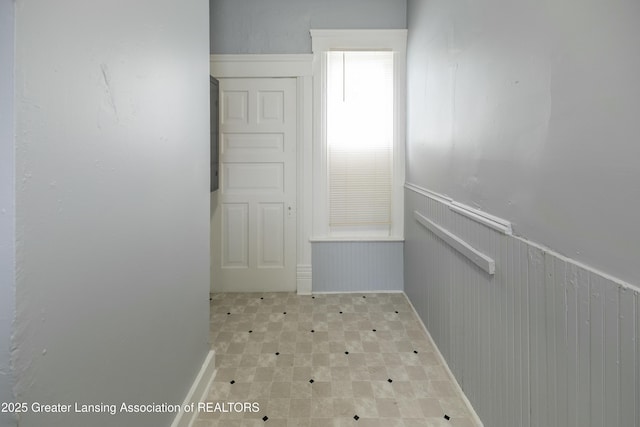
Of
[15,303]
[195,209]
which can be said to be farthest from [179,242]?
[15,303]

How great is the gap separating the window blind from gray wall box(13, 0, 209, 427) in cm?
185

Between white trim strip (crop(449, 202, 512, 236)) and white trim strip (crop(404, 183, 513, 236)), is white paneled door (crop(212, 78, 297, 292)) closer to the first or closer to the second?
white trim strip (crop(404, 183, 513, 236))

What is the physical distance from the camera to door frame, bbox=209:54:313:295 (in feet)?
10.9

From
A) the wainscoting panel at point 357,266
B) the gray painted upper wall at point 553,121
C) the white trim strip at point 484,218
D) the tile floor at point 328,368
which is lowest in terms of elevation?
the tile floor at point 328,368

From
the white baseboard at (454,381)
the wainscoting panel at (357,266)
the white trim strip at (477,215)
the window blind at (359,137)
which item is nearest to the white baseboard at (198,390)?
the white baseboard at (454,381)

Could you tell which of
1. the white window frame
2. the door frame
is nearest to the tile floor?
the door frame

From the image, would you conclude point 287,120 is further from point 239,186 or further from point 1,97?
point 1,97

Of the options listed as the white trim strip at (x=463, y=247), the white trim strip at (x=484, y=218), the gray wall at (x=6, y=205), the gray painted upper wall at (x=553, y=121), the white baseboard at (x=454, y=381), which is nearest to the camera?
the gray wall at (x=6, y=205)

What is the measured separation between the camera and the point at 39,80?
75 centimetres

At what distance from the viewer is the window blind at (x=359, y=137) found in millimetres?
3326

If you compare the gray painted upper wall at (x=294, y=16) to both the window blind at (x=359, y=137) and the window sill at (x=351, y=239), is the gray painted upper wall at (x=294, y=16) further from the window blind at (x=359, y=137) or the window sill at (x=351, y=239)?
the window sill at (x=351, y=239)

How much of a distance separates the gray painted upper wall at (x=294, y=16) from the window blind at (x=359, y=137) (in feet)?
0.98

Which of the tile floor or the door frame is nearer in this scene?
the tile floor

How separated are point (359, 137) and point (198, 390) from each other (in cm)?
251
